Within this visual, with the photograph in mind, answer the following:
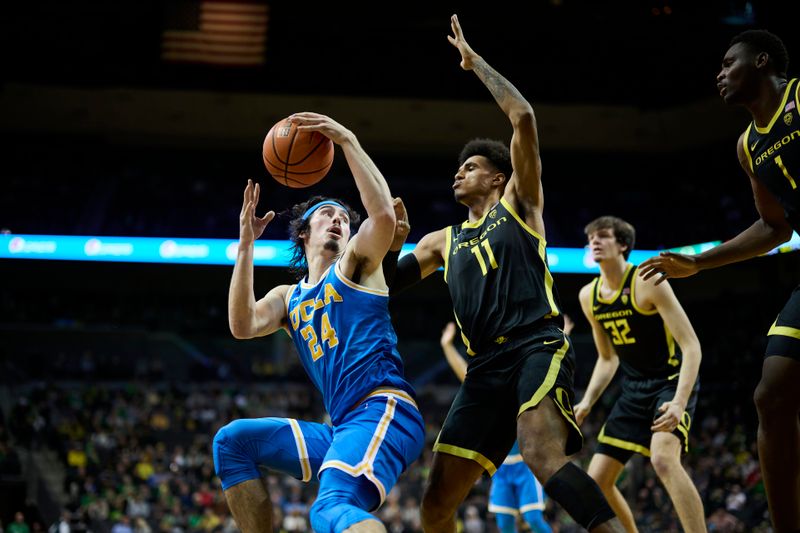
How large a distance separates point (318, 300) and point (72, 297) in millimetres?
21644

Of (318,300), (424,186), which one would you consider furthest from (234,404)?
(318,300)

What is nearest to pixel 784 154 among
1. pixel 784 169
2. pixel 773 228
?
pixel 784 169

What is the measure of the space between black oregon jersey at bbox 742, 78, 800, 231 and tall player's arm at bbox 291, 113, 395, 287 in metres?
1.83

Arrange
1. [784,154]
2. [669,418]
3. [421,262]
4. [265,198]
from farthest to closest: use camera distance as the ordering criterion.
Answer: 1. [265,198]
2. [669,418]
3. [421,262]
4. [784,154]

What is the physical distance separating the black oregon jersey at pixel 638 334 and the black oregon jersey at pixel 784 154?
7.78ft

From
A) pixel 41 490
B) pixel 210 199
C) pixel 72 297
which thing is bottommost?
pixel 41 490

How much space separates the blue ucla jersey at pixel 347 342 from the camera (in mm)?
4203

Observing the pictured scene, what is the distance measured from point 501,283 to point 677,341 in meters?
2.27

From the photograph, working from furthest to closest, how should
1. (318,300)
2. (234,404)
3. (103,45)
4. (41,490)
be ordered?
1. (234,404)
2. (103,45)
3. (41,490)
4. (318,300)

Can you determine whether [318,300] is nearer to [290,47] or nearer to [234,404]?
[290,47]

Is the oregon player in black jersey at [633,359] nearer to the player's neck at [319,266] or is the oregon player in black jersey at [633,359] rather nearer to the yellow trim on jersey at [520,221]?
the yellow trim on jersey at [520,221]

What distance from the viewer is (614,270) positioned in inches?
266

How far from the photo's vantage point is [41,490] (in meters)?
17.0

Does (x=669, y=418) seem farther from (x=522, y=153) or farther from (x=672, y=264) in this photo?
(x=522, y=153)
